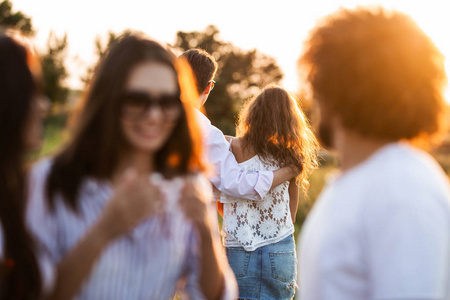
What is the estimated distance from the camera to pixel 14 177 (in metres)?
1.50

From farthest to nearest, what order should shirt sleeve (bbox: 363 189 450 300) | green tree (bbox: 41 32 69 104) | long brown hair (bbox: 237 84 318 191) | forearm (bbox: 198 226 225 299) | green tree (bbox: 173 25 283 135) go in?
1. green tree (bbox: 41 32 69 104)
2. green tree (bbox: 173 25 283 135)
3. long brown hair (bbox: 237 84 318 191)
4. forearm (bbox: 198 226 225 299)
5. shirt sleeve (bbox: 363 189 450 300)

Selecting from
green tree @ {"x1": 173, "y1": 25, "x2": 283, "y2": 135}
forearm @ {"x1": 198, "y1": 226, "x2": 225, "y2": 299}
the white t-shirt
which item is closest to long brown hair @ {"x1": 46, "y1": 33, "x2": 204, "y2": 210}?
forearm @ {"x1": 198, "y1": 226, "x2": 225, "y2": 299}

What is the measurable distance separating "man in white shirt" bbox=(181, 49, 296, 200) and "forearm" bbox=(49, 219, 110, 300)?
2.08 meters

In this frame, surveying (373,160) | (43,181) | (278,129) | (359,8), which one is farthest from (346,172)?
(278,129)

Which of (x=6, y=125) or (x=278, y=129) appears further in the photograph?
(x=278, y=129)

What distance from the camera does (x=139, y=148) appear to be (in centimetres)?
180

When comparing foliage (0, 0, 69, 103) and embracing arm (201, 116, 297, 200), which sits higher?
foliage (0, 0, 69, 103)

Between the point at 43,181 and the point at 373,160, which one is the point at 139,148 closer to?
the point at 43,181

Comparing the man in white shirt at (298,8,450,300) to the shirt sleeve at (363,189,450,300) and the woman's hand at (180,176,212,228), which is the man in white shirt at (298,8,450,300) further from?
the woman's hand at (180,176,212,228)

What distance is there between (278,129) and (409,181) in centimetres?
232

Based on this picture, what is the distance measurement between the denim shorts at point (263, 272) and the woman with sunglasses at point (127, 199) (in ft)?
5.73

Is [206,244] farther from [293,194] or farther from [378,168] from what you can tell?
[293,194]

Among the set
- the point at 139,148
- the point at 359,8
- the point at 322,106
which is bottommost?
the point at 139,148

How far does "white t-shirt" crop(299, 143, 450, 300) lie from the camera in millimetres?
1300
